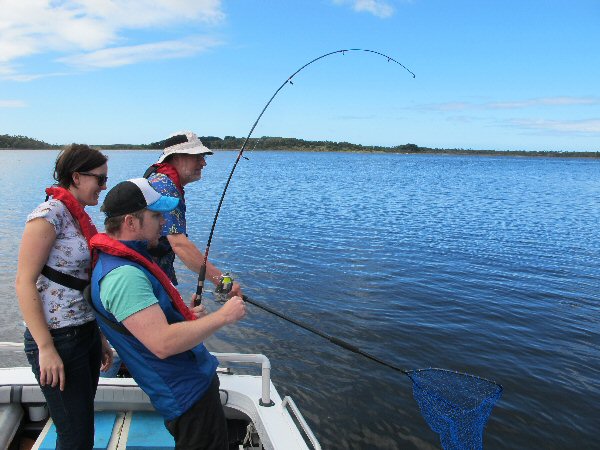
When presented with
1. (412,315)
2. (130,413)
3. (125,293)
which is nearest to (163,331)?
(125,293)

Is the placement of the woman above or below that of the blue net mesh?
above

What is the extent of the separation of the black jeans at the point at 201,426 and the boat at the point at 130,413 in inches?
36.1

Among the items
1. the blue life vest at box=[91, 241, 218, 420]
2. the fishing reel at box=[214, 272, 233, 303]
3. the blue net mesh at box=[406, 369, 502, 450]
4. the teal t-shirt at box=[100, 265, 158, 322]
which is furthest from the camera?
the blue net mesh at box=[406, 369, 502, 450]

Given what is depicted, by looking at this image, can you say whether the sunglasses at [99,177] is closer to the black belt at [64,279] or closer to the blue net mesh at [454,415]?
the black belt at [64,279]

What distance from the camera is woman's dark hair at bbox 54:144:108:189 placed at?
110 inches

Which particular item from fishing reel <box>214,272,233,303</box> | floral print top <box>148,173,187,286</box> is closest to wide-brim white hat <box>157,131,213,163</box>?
floral print top <box>148,173,187,286</box>

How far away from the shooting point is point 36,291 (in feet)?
8.21

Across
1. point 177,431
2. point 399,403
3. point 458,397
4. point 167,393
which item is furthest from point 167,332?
point 399,403

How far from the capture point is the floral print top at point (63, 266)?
2580mm

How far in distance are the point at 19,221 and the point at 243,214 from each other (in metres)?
9.57

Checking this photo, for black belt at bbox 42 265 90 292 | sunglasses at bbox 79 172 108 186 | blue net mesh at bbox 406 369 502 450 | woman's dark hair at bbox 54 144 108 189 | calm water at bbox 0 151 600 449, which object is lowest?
calm water at bbox 0 151 600 449

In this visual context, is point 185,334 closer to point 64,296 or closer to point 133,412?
point 64,296

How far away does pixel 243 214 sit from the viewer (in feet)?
77.3

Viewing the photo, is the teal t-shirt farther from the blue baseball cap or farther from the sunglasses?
the sunglasses
